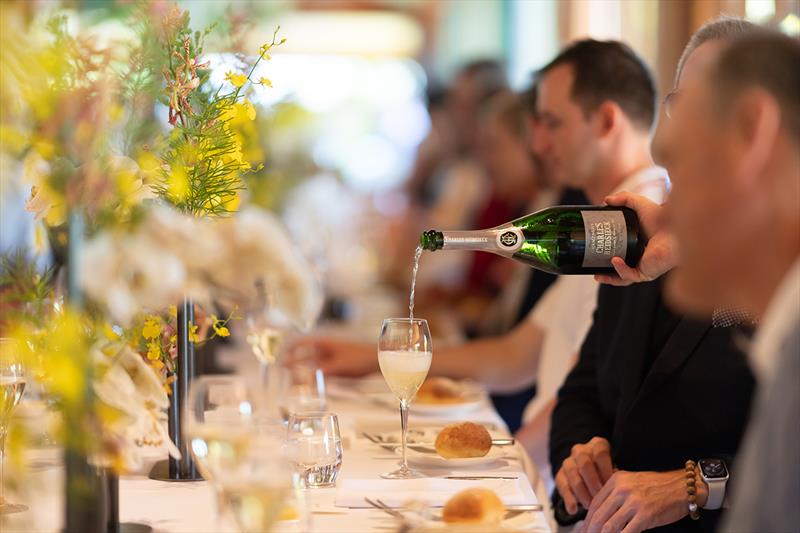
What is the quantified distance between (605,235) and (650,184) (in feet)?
2.92

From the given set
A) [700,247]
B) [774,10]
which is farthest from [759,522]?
[774,10]

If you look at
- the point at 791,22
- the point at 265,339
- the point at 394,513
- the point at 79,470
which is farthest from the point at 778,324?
the point at 791,22

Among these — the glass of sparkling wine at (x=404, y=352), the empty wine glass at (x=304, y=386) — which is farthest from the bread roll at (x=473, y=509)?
the empty wine glass at (x=304, y=386)

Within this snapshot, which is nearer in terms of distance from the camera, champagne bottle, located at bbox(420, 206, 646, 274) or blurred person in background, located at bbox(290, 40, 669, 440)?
champagne bottle, located at bbox(420, 206, 646, 274)

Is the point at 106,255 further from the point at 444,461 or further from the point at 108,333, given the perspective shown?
the point at 444,461

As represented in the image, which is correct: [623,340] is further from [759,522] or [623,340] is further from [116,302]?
[116,302]

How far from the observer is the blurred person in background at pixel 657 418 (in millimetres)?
1724

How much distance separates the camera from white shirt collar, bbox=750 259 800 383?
98 centimetres

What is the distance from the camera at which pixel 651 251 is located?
Result: 1754 millimetres

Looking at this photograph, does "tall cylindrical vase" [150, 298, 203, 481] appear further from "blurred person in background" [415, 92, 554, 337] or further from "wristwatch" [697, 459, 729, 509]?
"blurred person in background" [415, 92, 554, 337]

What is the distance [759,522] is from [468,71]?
6215 mm

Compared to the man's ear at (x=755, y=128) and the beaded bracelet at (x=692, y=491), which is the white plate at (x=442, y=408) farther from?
the man's ear at (x=755, y=128)

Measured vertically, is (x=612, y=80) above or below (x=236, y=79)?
above

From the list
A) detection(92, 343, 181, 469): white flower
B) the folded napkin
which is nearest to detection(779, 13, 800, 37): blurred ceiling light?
the folded napkin
